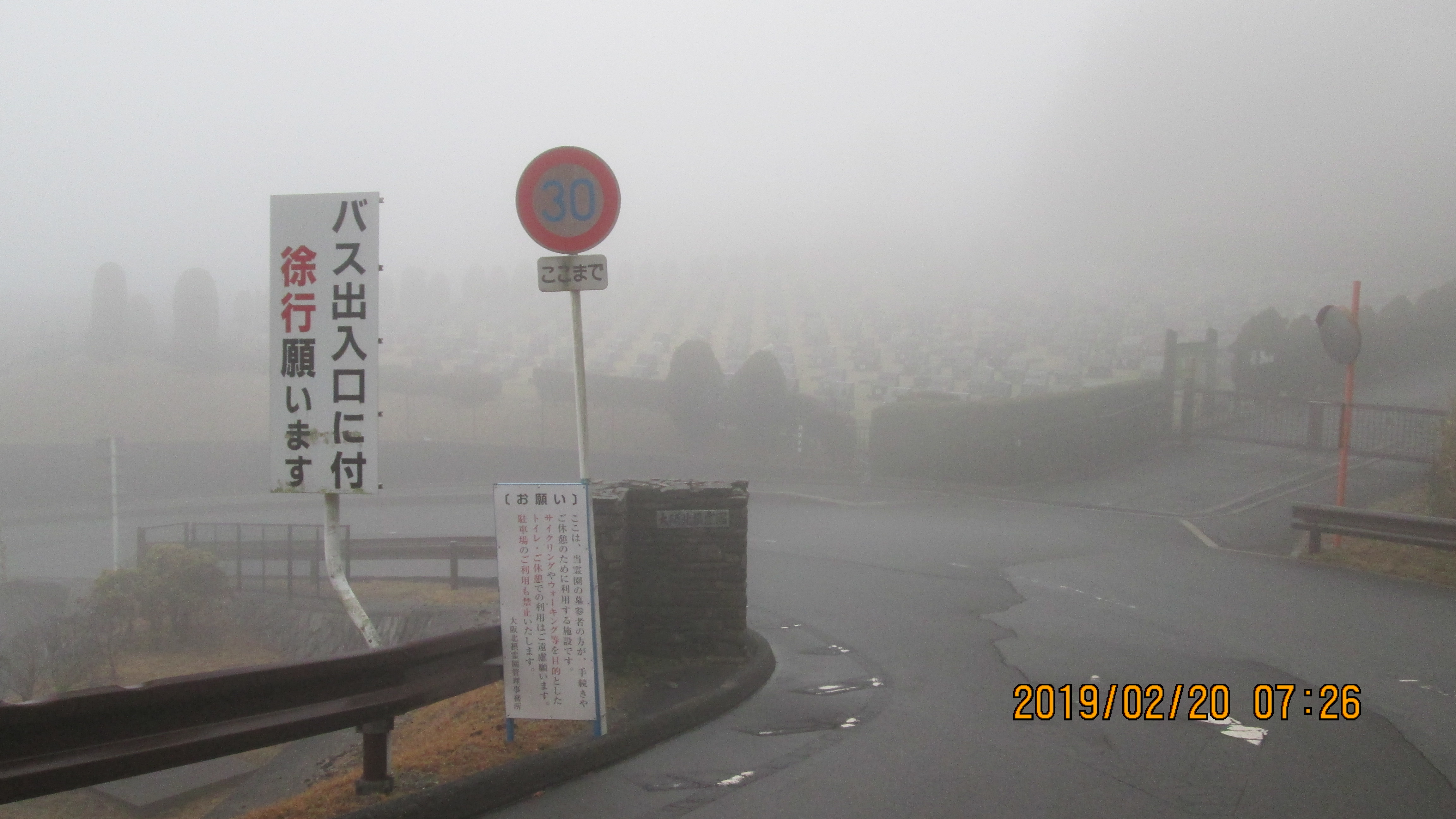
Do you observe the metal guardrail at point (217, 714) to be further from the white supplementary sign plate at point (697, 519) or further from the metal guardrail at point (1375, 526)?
the metal guardrail at point (1375, 526)

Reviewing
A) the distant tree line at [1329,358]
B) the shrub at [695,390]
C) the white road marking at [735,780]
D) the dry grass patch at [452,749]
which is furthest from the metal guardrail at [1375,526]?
the shrub at [695,390]

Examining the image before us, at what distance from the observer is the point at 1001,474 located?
2464 cm

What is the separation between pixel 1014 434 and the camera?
24.5 metres

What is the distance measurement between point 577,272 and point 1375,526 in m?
11.7

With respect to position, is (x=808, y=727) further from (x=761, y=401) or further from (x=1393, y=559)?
(x=761, y=401)

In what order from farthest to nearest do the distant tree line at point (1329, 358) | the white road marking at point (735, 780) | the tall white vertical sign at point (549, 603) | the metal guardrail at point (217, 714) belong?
1. the distant tree line at point (1329, 358)
2. the tall white vertical sign at point (549, 603)
3. the white road marking at point (735, 780)
4. the metal guardrail at point (217, 714)

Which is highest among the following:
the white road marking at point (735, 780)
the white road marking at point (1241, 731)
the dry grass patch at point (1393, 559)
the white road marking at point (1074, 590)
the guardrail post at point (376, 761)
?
the guardrail post at point (376, 761)

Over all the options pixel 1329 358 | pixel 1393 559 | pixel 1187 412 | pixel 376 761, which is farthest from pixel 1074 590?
pixel 1329 358

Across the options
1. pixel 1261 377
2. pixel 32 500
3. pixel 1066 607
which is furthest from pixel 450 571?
pixel 1261 377

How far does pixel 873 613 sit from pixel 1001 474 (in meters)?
15.2

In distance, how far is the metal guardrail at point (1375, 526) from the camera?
1202cm

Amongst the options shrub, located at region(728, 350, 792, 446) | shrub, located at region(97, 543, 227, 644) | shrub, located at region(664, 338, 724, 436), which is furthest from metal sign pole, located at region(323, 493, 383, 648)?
shrub, located at region(664, 338, 724, 436)

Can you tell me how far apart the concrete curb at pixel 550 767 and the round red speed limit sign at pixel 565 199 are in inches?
110

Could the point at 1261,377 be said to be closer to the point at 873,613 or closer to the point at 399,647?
the point at 873,613
